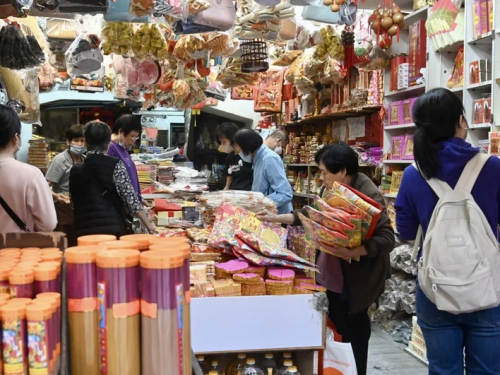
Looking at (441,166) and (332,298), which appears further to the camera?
(332,298)

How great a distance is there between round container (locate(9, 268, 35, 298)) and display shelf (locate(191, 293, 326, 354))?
113 centimetres

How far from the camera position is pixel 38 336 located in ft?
3.25

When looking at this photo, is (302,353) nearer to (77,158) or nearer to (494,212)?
(494,212)

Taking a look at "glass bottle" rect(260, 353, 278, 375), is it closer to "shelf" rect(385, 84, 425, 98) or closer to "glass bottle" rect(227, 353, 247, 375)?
"glass bottle" rect(227, 353, 247, 375)

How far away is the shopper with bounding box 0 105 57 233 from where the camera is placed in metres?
2.45

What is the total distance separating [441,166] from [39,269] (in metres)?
1.56

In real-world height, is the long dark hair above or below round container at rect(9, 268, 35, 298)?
above

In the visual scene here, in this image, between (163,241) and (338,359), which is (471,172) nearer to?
(338,359)

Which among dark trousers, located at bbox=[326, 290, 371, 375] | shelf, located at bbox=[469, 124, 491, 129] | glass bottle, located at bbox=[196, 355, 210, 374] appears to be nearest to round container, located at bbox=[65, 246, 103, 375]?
glass bottle, located at bbox=[196, 355, 210, 374]

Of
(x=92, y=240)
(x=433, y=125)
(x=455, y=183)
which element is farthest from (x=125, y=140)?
(x=92, y=240)

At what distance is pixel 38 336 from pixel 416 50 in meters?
4.16

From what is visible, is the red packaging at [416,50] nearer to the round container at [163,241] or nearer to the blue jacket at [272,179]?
the blue jacket at [272,179]

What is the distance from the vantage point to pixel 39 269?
112cm

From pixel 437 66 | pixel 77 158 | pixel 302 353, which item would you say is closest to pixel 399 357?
pixel 302 353
